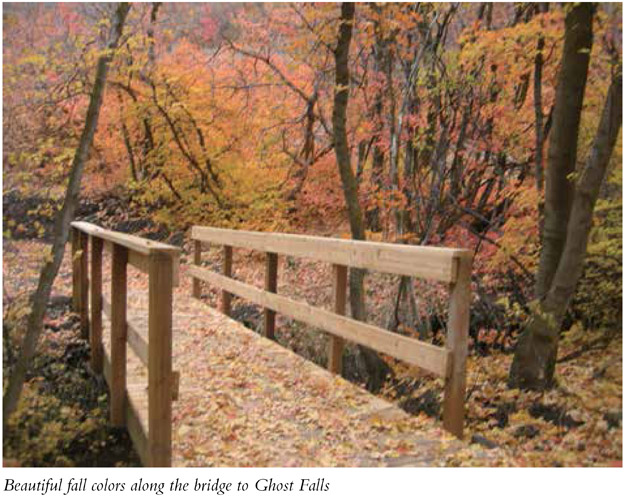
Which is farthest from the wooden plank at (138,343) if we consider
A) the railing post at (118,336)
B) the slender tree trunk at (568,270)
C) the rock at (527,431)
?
the slender tree trunk at (568,270)

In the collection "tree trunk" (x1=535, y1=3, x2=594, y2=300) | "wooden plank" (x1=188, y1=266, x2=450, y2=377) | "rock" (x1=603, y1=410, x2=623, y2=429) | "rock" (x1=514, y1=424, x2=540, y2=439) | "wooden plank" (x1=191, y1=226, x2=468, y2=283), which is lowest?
"rock" (x1=514, y1=424, x2=540, y2=439)

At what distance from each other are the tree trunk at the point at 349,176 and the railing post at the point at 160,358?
164 inches

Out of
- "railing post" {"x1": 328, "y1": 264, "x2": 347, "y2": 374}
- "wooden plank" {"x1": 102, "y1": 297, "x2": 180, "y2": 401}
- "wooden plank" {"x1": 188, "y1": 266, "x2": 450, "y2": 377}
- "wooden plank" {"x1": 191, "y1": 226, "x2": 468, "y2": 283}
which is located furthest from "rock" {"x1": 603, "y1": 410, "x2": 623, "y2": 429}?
"wooden plank" {"x1": 102, "y1": 297, "x2": 180, "y2": 401}

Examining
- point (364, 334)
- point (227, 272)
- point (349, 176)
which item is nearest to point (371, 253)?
point (364, 334)

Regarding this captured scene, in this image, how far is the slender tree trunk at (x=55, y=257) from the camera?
350cm

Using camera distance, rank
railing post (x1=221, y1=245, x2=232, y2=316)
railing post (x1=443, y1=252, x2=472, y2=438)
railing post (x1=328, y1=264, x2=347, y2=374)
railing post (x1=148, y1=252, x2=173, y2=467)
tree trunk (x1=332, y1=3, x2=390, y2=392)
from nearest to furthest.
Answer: railing post (x1=148, y1=252, x2=173, y2=467) < railing post (x1=443, y1=252, x2=472, y2=438) < railing post (x1=328, y1=264, x2=347, y2=374) < tree trunk (x1=332, y1=3, x2=390, y2=392) < railing post (x1=221, y1=245, x2=232, y2=316)

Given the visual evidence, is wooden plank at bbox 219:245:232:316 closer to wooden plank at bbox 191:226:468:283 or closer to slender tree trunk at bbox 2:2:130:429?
wooden plank at bbox 191:226:468:283

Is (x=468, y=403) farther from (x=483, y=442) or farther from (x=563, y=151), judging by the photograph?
(x=563, y=151)

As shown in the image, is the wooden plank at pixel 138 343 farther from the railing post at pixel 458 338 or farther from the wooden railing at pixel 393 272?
the railing post at pixel 458 338

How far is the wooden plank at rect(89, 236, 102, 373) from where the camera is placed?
5.58 meters

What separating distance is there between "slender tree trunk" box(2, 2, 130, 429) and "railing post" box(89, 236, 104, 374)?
1.61 metres

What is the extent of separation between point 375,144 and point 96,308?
19.2 ft

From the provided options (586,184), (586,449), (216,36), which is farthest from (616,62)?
(216,36)
